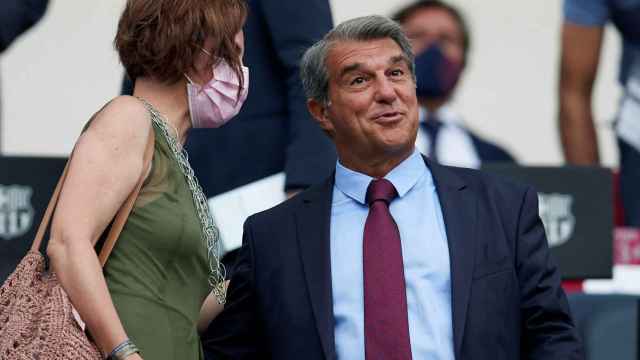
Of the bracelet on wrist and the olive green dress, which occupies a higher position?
the olive green dress

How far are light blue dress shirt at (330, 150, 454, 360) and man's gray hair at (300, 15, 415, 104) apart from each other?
0.24 metres

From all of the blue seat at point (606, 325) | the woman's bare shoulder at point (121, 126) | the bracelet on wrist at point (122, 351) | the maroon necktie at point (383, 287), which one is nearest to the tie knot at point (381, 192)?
the maroon necktie at point (383, 287)

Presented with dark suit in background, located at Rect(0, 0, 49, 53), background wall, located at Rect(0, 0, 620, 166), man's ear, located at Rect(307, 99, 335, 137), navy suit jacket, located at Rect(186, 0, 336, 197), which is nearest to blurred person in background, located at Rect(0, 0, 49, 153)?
dark suit in background, located at Rect(0, 0, 49, 53)

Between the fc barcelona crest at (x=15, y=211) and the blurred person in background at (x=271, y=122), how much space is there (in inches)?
33.0

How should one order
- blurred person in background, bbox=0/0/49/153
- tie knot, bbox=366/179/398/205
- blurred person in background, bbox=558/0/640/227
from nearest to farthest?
1. tie knot, bbox=366/179/398/205
2. blurred person in background, bbox=0/0/49/153
3. blurred person in background, bbox=558/0/640/227

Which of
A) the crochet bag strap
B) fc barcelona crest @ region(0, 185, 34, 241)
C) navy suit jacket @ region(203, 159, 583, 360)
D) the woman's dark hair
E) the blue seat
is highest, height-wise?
the woman's dark hair

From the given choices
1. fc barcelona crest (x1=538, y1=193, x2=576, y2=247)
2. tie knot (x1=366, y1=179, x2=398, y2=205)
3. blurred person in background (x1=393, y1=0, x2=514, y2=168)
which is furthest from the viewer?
blurred person in background (x1=393, y1=0, x2=514, y2=168)

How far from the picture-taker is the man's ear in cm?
378

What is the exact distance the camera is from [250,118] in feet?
14.6

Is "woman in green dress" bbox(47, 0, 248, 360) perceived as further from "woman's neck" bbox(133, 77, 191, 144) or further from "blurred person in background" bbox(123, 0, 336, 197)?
"blurred person in background" bbox(123, 0, 336, 197)

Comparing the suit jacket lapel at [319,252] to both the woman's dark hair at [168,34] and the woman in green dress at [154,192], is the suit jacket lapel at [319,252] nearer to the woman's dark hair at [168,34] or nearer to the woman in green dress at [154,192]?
the woman in green dress at [154,192]

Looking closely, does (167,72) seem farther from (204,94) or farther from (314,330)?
A: (314,330)

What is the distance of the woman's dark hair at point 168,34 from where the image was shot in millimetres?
3328

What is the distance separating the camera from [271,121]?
444 centimetres
